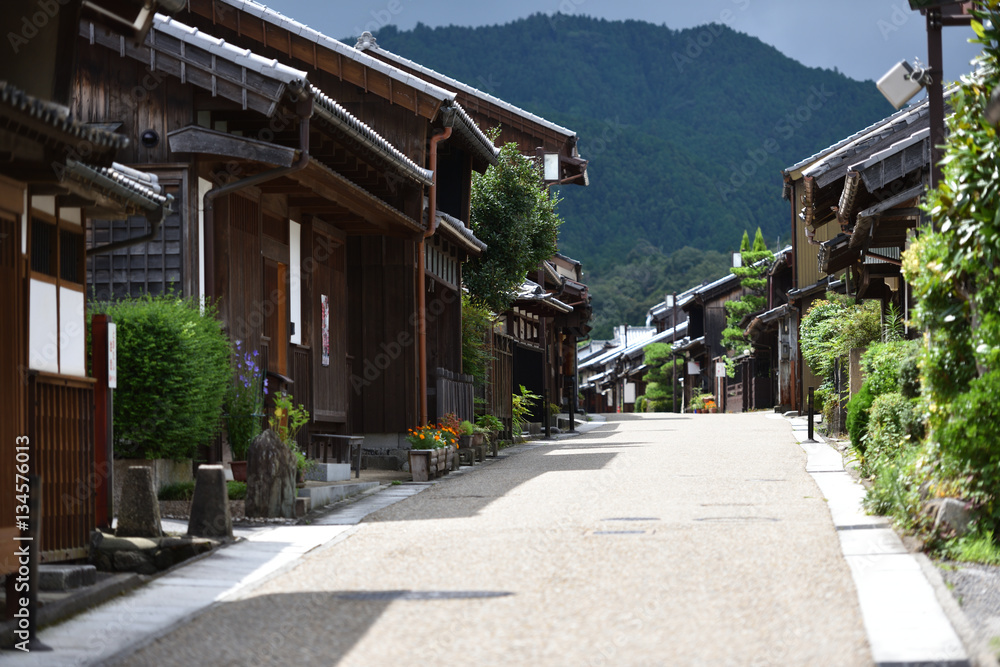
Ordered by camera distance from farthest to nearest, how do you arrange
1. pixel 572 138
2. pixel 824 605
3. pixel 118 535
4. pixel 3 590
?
pixel 572 138, pixel 118 535, pixel 3 590, pixel 824 605

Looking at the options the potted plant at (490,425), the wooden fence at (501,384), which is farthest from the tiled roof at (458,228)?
the wooden fence at (501,384)

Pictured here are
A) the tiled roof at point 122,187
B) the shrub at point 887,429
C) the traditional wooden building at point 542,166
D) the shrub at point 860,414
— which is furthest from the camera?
the traditional wooden building at point 542,166

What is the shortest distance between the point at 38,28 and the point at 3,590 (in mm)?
4911

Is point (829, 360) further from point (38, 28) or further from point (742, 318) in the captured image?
point (742, 318)

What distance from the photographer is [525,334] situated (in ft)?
136

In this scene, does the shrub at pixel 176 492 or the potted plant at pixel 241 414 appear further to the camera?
the potted plant at pixel 241 414

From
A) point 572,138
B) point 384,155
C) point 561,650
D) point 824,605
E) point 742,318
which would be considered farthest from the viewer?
point 742,318

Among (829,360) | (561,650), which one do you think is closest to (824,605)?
(561,650)

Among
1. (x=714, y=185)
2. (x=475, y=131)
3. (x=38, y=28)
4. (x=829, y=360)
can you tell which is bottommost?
(x=829, y=360)

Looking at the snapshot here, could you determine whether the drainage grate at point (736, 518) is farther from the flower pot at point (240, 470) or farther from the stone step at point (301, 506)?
the flower pot at point (240, 470)

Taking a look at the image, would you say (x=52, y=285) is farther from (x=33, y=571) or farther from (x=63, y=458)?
(x=33, y=571)

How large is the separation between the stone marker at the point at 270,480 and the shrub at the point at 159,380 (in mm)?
859

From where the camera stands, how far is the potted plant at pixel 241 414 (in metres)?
14.6

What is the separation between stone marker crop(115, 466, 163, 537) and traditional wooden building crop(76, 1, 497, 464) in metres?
4.57
